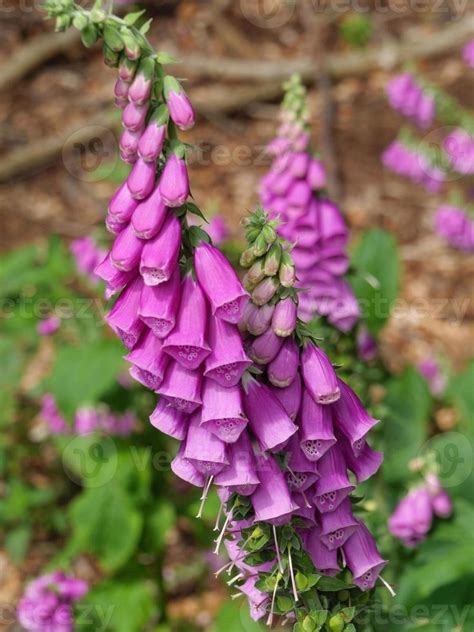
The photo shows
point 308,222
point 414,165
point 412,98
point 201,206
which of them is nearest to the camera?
point 308,222

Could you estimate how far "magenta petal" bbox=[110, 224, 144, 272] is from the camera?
1.59 meters

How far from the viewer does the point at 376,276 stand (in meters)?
3.40

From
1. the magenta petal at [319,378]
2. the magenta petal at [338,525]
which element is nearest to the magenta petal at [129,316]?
the magenta petal at [319,378]

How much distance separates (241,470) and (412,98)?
3.63 metres

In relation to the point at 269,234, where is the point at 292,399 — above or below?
below

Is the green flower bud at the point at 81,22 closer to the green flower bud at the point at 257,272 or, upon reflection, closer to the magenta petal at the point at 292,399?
the green flower bud at the point at 257,272

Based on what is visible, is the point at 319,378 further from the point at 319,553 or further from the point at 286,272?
the point at 319,553

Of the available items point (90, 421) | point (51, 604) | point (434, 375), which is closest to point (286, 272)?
point (51, 604)

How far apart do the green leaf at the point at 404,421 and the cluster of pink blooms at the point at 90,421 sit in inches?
49.1

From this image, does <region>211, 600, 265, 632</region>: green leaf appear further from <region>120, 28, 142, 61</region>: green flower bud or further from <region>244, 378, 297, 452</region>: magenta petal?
<region>120, 28, 142, 61</region>: green flower bud

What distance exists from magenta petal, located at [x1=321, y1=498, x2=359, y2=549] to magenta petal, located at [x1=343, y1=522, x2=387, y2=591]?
0.10 feet

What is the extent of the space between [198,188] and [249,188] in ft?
1.50

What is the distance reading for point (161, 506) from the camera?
152 inches

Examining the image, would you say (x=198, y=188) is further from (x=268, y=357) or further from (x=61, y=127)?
(x=268, y=357)
